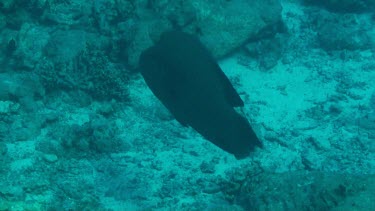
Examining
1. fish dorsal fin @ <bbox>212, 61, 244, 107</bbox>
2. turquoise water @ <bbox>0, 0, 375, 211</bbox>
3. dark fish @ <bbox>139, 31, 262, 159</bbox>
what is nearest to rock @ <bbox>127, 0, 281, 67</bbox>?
turquoise water @ <bbox>0, 0, 375, 211</bbox>

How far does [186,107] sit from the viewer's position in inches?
153

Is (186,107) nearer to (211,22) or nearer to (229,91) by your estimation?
(229,91)

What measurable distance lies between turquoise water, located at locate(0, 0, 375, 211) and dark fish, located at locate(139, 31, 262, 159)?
2 cm

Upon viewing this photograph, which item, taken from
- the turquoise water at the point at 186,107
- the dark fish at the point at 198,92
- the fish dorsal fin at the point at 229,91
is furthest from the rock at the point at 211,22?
the fish dorsal fin at the point at 229,91

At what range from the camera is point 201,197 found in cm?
481

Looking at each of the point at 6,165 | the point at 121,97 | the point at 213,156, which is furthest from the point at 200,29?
the point at 6,165

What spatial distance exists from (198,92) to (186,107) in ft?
0.69

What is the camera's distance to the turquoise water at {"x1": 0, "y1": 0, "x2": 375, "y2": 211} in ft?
13.2

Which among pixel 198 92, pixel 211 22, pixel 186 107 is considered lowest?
pixel 211 22

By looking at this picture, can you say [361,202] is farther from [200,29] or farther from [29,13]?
[29,13]

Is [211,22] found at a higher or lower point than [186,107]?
lower

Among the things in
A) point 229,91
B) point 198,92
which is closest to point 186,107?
point 198,92

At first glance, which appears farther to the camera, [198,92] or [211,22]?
[211,22]

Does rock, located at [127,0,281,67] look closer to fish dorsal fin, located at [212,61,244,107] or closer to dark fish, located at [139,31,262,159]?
Answer: dark fish, located at [139,31,262,159]
